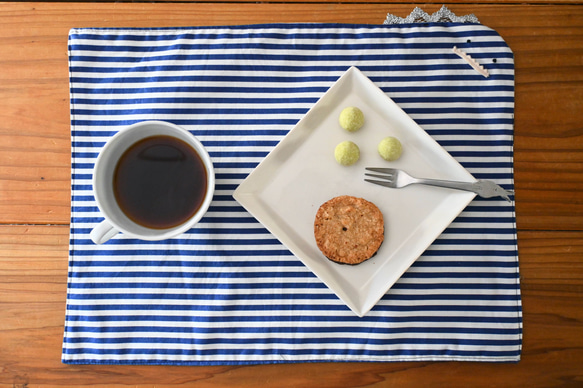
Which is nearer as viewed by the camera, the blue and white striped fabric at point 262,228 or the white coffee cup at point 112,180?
the white coffee cup at point 112,180

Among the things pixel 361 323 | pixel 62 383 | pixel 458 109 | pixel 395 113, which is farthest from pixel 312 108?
pixel 62 383

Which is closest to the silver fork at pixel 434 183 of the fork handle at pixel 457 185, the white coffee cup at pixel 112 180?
the fork handle at pixel 457 185

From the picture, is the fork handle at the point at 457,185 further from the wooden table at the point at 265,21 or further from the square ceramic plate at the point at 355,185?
the wooden table at the point at 265,21

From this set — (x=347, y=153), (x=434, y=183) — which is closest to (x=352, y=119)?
(x=347, y=153)

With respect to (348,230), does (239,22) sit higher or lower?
higher

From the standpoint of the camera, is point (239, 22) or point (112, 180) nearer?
point (112, 180)

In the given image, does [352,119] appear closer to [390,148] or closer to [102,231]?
[390,148]

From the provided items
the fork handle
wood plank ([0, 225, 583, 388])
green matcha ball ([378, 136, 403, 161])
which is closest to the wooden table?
wood plank ([0, 225, 583, 388])
